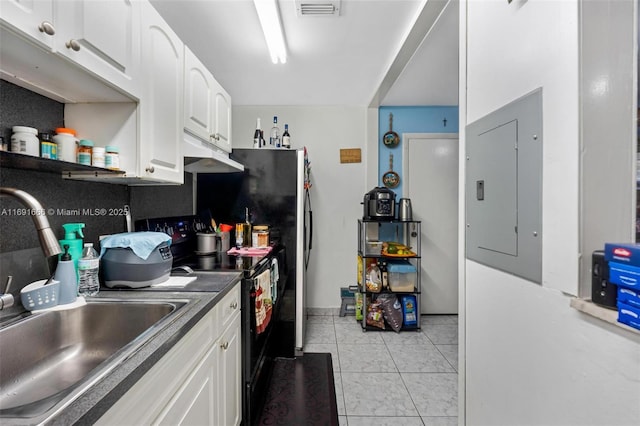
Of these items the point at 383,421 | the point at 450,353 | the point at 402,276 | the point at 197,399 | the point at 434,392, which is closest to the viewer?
the point at 197,399

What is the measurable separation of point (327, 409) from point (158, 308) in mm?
1290

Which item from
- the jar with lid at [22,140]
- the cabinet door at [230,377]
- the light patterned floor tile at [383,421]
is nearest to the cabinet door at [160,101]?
the jar with lid at [22,140]

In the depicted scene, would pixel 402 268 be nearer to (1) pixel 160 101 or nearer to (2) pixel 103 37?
(1) pixel 160 101

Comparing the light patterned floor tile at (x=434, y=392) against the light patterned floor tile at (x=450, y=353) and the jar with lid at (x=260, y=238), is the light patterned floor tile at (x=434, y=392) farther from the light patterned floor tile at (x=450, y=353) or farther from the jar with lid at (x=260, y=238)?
the jar with lid at (x=260, y=238)

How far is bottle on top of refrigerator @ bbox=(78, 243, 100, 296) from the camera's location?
1.07 metres

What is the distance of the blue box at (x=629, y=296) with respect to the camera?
1.99 feet

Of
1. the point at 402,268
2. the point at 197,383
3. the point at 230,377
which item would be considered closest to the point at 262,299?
the point at 230,377

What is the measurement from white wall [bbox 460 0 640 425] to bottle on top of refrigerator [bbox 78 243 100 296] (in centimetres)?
159

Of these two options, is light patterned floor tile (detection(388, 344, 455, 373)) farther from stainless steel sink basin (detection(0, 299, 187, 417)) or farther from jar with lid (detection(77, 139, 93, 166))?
jar with lid (detection(77, 139, 93, 166))

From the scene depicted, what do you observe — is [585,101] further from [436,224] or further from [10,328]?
[436,224]

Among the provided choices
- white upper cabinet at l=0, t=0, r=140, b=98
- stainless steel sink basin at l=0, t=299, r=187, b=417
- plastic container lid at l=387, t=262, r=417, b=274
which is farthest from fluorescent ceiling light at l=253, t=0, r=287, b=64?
plastic container lid at l=387, t=262, r=417, b=274

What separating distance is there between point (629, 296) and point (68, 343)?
1604 millimetres

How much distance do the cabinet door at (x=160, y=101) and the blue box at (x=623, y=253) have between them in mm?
1529

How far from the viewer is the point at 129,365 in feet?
2.12
